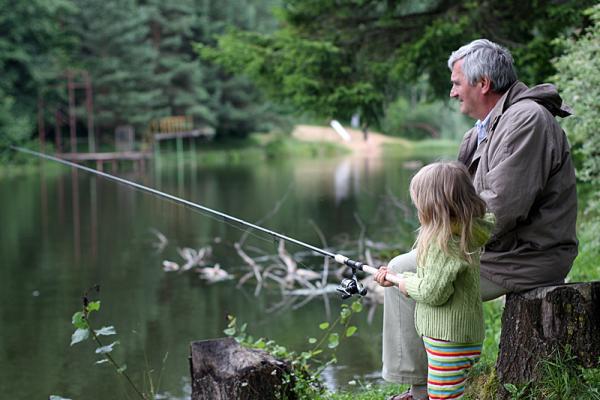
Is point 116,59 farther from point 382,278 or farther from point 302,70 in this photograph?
point 382,278

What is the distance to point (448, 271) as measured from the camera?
2.77 meters

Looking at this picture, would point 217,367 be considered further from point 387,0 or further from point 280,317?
point 387,0

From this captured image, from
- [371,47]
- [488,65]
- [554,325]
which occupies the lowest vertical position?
[554,325]

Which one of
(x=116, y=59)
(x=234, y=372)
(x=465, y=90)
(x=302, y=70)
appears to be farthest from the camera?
(x=116, y=59)

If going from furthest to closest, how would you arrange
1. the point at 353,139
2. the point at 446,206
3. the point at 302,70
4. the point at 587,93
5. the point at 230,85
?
1. the point at 353,139
2. the point at 230,85
3. the point at 302,70
4. the point at 587,93
5. the point at 446,206

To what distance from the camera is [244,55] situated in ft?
32.0

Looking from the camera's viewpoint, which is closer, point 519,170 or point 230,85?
point 519,170

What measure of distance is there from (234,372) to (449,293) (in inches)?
40.8

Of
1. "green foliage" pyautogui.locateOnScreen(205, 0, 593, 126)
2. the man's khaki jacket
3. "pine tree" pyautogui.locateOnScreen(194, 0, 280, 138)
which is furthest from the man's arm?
"pine tree" pyautogui.locateOnScreen(194, 0, 280, 138)

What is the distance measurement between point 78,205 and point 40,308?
365 inches

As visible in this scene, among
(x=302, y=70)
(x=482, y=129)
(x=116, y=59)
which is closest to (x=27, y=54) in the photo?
(x=116, y=59)

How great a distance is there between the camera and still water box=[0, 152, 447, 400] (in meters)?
5.70

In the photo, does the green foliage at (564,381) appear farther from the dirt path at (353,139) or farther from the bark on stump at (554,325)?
the dirt path at (353,139)

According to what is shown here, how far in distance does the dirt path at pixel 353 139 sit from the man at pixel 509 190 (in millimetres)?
32106
